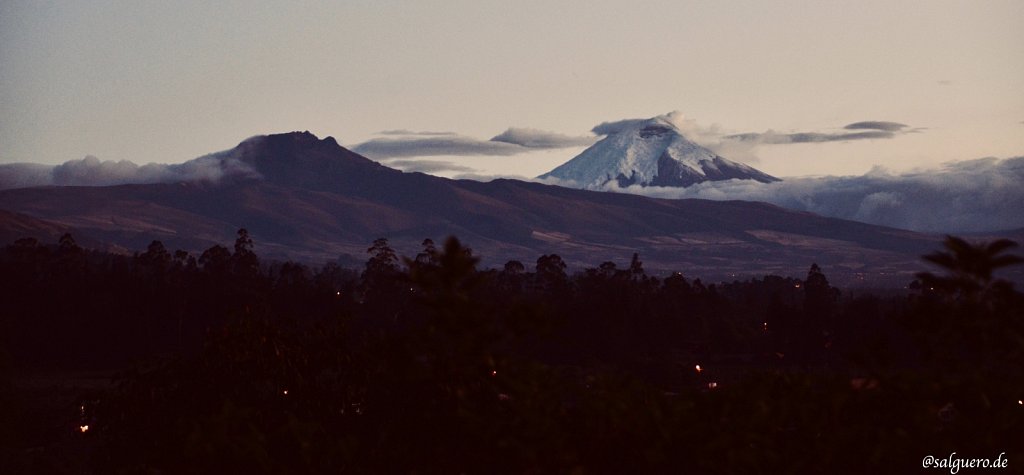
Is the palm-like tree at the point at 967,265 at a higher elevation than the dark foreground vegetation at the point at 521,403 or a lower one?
higher

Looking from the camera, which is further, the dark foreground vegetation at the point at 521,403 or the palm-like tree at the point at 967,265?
the dark foreground vegetation at the point at 521,403

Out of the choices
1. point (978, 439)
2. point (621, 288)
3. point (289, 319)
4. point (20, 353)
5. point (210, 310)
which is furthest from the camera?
point (621, 288)

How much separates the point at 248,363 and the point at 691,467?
11.4 metres

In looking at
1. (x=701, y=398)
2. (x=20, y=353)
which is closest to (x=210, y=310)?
(x=20, y=353)

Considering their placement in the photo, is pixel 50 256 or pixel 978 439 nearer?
pixel 978 439

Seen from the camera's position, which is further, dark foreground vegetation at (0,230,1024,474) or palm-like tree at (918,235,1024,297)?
dark foreground vegetation at (0,230,1024,474)

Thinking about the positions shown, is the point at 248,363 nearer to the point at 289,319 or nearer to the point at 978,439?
the point at 289,319

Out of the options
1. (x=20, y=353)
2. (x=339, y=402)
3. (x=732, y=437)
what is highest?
(x=732, y=437)

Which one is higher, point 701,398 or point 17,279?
point 701,398

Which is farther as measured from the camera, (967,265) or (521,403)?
(521,403)

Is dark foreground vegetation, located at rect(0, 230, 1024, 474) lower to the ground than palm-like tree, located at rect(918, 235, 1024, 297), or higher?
lower

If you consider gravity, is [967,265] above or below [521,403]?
above

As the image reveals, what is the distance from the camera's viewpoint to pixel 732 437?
1336 cm

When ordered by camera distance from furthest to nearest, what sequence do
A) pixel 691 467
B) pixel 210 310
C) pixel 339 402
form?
pixel 210 310, pixel 339 402, pixel 691 467
